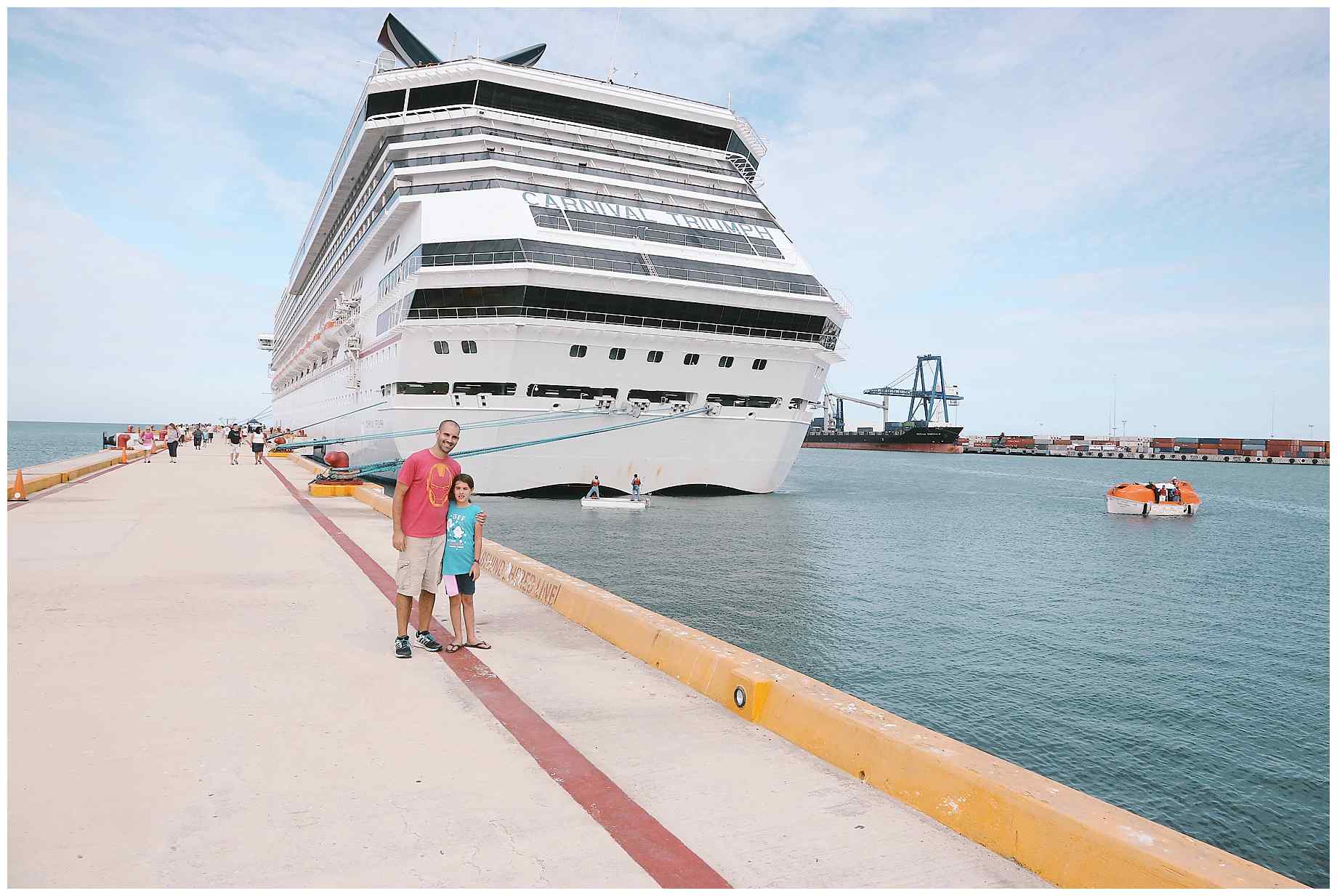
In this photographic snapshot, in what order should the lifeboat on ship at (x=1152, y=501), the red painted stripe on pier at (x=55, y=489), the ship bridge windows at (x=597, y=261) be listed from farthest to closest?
the lifeboat on ship at (x=1152, y=501), the ship bridge windows at (x=597, y=261), the red painted stripe on pier at (x=55, y=489)

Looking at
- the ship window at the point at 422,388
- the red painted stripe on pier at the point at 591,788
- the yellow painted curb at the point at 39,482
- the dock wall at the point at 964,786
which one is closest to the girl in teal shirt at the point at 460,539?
the red painted stripe on pier at the point at 591,788

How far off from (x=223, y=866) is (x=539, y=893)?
1.42 metres

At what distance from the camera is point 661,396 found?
28.3m

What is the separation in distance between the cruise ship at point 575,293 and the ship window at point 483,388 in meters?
0.05

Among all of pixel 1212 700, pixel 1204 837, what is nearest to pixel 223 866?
pixel 1204 837

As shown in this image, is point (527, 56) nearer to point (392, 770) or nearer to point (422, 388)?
point (422, 388)

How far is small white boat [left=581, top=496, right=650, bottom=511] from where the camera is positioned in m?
28.6

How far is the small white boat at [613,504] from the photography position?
28.6 m

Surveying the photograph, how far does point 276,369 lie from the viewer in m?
85.2

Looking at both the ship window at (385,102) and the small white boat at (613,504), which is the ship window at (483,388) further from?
the ship window at (385,102)

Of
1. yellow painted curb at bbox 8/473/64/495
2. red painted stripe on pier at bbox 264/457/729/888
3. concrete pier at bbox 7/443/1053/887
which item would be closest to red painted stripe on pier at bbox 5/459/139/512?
yellow painted curb at bbox 8/473/64/495

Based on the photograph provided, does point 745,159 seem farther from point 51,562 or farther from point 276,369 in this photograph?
point 276,369

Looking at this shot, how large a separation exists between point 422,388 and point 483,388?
83.5 inches

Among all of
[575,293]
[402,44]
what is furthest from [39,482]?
[402,44]
